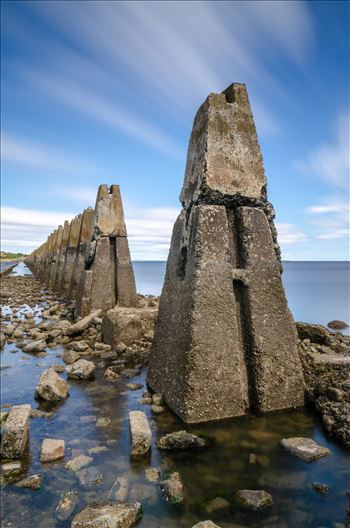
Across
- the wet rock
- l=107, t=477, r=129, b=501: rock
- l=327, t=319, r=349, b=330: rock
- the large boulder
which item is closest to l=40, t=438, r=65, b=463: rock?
the wet rock

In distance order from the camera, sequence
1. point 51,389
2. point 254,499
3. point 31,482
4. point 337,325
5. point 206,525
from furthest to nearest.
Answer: point 337,325 → point 51,389 → point 31,482 → point 254,499 → point 206,525

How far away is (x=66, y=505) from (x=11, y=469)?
0.71 m

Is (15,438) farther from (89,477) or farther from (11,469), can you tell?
(89,477)

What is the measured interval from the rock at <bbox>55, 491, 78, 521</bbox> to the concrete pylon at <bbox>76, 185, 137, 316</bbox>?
718 centimetres

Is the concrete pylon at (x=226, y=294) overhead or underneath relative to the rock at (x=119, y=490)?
overhead

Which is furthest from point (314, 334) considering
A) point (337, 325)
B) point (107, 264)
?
point (337, 325)

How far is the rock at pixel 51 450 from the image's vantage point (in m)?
3.27

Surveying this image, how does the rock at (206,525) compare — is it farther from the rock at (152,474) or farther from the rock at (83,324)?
the rock at (83,324)

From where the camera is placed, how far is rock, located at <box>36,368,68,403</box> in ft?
15.3

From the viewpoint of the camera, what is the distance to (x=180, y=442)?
3.42 meters

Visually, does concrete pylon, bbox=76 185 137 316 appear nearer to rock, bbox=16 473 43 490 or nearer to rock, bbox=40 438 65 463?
rock, bbox=40 438 65 463

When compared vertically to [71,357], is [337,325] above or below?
below

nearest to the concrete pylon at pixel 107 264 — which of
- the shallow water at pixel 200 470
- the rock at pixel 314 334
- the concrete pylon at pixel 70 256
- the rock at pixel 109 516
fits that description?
the rock at pixel 314 334

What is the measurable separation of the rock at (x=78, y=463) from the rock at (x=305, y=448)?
5.62 ft
